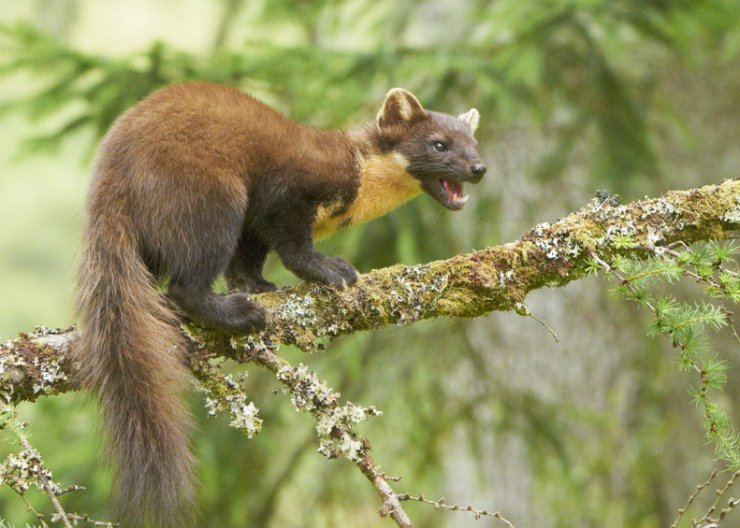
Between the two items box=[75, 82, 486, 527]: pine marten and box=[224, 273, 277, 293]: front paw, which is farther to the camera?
box=[224, 273, 277, 293]: front paw

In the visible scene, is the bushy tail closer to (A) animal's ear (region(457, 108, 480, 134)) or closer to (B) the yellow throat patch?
(B) the yellow throat patch

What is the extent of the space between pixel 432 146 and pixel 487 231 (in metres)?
2.62

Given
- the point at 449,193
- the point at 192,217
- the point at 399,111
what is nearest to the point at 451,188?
the point at 449,193

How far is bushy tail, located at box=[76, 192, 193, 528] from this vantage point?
2900 millimetres

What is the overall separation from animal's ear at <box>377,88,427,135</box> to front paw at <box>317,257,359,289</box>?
104 cm

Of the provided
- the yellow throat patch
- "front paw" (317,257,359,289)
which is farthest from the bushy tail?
the yellow throat patch

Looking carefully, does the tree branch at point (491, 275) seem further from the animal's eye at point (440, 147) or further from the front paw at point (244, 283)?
the animal's eye at point (440, 147)

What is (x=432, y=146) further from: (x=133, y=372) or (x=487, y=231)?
(x=487, y=231)

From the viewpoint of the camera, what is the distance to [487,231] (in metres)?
7.18

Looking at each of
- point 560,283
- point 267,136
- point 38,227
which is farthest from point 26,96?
point 38,227

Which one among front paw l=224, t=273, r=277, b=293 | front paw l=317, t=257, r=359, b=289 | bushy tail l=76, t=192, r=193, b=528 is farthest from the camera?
front paw l=224, t=273, r=277, b=293

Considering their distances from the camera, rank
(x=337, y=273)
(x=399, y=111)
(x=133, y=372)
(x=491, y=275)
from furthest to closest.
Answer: (x=399, y=111)
(x=337, y=273)
(x=491, y=275)
(x=133, y=372)

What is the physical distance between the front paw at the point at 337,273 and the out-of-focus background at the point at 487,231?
6.05ft

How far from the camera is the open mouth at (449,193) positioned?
4551mm
